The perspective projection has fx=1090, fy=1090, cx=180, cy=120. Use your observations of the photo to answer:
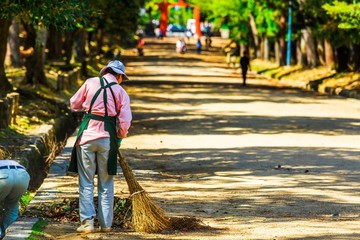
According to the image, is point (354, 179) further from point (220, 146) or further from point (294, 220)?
point (220, 146)

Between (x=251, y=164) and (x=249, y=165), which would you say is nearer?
(x=249, y=165)

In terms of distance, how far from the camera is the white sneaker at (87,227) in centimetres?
1084

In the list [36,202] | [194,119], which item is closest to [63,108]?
[194,119]

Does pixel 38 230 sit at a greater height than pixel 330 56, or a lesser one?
greater

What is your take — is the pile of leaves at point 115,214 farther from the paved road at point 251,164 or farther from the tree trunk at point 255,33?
the tree trunk at point 255,33

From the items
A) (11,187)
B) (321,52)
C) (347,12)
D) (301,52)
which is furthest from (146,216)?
(301,52)

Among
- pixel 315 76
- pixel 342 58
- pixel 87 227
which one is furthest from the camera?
pixel 315 76

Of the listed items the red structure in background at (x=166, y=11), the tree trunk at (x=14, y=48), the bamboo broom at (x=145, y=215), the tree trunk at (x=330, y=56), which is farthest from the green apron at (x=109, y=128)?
the red structure in background at (x=166, y=11)

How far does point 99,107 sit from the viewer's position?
11.0 metres

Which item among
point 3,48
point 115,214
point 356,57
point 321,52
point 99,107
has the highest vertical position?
point 99,107

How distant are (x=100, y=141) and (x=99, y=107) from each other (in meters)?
0.35

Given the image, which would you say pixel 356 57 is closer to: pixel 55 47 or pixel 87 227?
pixel 55 47

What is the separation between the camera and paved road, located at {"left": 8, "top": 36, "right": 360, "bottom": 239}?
11.8m

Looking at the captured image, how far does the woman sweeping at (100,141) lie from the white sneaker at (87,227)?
0.03 metres
